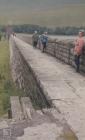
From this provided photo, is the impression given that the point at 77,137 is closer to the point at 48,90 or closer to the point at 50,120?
the point at 50,120

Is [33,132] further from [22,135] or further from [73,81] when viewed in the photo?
[73,81]

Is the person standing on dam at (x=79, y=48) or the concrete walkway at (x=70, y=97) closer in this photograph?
the concrete walkway at (x=70, y=97)

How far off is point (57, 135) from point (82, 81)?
6.26m

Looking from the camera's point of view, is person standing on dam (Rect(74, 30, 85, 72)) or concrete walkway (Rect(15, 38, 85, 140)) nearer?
concrete walkway (Rect(15, 38, 85, 140))

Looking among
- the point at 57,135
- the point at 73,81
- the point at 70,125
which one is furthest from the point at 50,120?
the point at 73,81

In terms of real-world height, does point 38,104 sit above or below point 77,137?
below

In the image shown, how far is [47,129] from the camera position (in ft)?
21.7

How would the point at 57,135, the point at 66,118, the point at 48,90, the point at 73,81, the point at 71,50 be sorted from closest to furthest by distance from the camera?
the point at 57,135 → the point at 66,118 → the point at 48,90 → the point at 73,81 → the point at 71,50

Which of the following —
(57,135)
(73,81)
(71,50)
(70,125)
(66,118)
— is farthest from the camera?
(71,50)

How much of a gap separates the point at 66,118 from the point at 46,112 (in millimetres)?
447

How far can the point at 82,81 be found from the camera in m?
12.5

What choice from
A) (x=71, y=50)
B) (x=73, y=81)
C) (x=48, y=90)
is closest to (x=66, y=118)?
(x=48, y=90)

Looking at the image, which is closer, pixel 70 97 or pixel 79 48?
pixel 70 97

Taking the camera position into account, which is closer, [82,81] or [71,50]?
[82,81]
